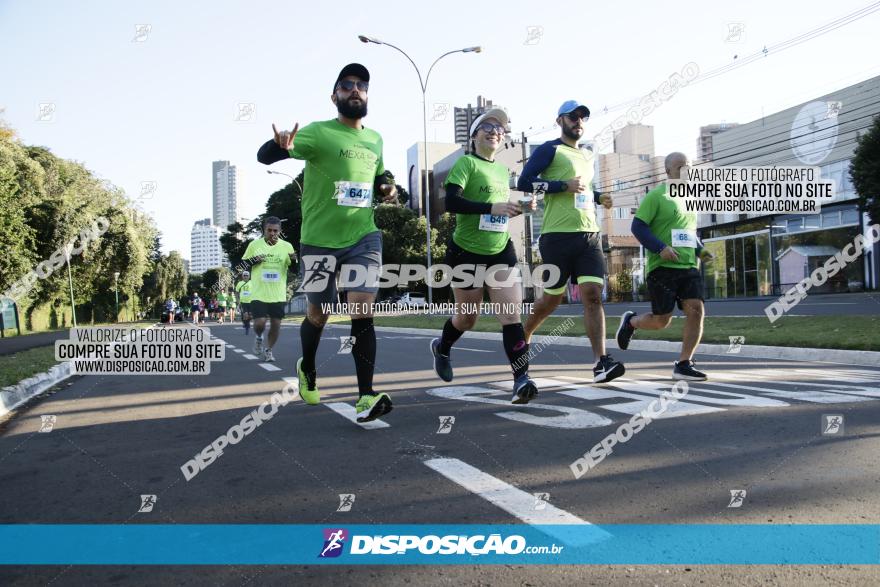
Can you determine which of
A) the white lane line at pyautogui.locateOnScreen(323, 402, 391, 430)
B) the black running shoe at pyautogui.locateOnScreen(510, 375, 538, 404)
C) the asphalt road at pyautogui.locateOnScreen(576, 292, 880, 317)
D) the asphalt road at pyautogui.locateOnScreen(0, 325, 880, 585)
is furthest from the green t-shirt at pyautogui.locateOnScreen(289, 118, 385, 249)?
the asphalt road at pyautogui.locateOnScreen(576, 292, 880, 317)

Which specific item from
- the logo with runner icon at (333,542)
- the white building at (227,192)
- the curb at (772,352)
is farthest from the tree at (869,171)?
the white building at (227,192)

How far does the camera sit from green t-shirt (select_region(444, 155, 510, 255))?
17.3 feet

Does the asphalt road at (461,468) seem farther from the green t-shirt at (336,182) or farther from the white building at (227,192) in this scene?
the white building at (227,192)

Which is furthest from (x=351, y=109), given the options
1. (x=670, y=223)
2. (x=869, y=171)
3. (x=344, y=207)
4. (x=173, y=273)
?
(x=173, y=273)

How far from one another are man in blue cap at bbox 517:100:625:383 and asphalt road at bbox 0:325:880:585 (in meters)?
0.78

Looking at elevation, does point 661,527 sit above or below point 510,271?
below

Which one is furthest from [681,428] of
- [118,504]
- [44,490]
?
[44,490]

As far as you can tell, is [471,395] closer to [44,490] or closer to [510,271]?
[510,271]

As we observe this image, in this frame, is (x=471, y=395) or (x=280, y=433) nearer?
(x=280, y=433)

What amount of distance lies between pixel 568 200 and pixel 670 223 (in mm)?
1399

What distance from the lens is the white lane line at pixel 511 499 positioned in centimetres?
228

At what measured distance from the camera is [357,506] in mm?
2664

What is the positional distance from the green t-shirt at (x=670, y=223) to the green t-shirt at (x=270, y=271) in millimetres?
5113

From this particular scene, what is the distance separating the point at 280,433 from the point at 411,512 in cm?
191
